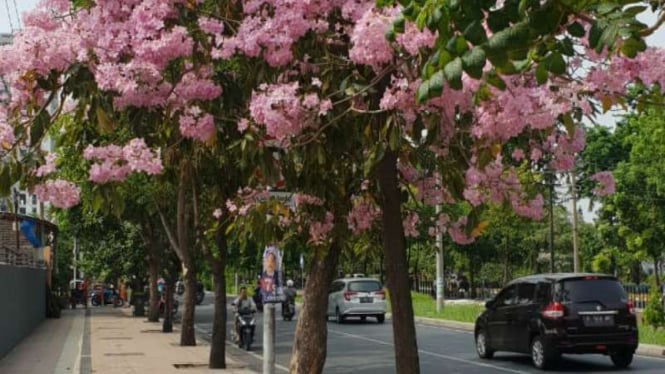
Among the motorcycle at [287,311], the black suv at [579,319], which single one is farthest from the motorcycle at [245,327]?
the motorcycle at [287,311]

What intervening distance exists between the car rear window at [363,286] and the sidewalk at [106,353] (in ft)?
23.0

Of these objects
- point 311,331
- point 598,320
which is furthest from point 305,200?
point 598,320

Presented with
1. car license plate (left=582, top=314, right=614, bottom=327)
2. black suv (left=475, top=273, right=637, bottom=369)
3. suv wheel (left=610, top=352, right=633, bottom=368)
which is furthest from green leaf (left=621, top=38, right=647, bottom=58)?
suv wheel (left=610, top=352, right=633, bottom=368)

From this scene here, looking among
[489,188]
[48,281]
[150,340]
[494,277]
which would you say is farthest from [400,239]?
[494,277]

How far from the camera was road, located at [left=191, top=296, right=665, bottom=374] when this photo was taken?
60.5ft

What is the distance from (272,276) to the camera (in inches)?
458

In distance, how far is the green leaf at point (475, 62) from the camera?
12.1 ft

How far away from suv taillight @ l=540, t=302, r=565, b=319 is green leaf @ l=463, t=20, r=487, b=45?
14.6 m

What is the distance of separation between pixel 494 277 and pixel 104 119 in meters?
66.7

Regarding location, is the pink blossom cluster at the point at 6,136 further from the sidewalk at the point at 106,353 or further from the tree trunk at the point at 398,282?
the sidewalk at the point at 106,353

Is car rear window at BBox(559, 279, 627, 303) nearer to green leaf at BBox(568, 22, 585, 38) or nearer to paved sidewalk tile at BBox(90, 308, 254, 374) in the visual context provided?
paved sidewalk tile at BBox(90, 308, 254, 374)

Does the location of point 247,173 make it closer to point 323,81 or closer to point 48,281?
point 323,81

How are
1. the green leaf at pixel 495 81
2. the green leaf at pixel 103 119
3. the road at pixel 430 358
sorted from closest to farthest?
the green leaf at pixel 495 81 < the green leaf at pixel 103 119 < the road at pixel 430 358

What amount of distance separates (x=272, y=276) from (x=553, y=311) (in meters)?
7.89
